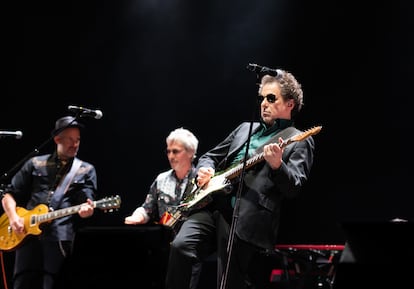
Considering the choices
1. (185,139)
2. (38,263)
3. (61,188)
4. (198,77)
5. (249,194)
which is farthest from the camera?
(198,77)

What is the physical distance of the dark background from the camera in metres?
5.75

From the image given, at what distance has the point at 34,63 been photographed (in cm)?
651

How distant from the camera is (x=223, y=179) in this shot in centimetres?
372

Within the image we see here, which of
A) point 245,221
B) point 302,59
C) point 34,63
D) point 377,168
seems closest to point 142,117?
point 34,63

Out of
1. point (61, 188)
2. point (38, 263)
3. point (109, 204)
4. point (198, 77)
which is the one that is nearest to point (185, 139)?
point (109, 204)

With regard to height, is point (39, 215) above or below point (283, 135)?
below

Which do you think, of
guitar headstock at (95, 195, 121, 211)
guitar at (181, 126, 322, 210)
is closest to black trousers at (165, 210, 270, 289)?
guitar at (181, 126, 322, 210)

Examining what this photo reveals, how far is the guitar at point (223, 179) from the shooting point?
3521mm

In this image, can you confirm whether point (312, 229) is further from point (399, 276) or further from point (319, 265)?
point (399, 276)

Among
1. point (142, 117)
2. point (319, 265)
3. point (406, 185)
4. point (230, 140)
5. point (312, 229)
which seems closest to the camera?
point (230, 140)

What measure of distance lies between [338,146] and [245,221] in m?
2.59

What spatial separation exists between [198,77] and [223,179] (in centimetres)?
287

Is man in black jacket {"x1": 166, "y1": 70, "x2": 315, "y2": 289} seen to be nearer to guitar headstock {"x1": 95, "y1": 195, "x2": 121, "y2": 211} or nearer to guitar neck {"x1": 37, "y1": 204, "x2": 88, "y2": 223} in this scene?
guitar headstock {"x1": 95, "y1": 195, "x2": 121, "y2": 211}

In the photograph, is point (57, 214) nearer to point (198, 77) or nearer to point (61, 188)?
point (61, 188)
